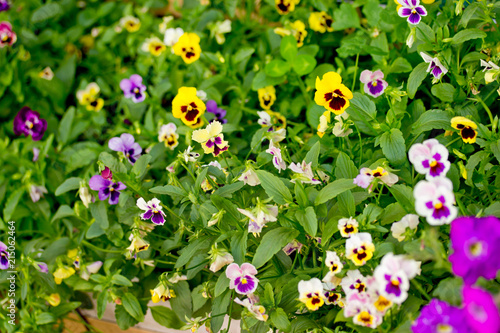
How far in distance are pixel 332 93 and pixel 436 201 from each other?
1.21ft

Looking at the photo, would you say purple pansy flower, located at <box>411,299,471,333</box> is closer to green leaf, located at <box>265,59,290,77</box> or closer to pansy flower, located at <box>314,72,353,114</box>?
pansy flower, located at <box>314,72,353,114</box>

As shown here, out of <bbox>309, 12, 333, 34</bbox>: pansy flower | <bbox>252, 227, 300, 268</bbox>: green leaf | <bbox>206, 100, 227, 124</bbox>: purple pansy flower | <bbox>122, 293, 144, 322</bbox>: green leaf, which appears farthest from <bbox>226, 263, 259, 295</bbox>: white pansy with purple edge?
<bbox>309, 12, 333, 34</bbox>: pansy flower

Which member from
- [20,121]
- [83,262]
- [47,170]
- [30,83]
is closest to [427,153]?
[83,262]

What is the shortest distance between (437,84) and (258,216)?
612 mm

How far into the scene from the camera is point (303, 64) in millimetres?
1333

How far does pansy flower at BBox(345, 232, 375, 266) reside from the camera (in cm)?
79

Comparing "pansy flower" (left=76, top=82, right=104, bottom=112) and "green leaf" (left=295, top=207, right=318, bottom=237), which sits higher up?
"green leaf" (left=295, top=207, right=318, bottom=237)

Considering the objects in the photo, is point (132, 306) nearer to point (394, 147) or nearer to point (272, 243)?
point (272, 243)

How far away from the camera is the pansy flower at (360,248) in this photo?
792mm

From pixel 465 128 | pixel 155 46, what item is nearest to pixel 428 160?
pixel 465 128

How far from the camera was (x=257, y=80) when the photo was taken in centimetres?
138

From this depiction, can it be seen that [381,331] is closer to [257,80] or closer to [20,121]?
[257,80]

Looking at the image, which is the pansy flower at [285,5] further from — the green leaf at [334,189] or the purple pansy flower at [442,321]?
the purple pansy flower at [442,321]

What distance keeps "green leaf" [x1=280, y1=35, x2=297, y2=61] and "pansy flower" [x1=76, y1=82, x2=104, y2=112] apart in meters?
0.76
